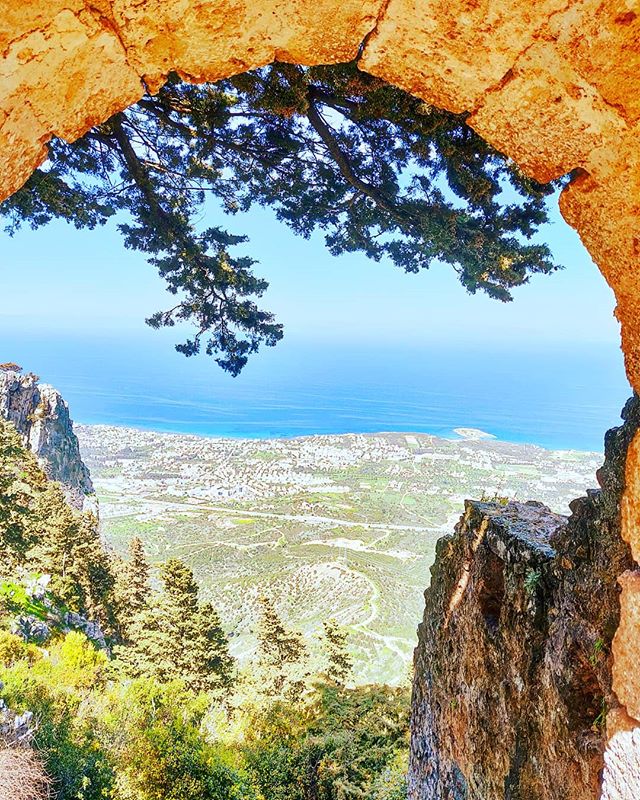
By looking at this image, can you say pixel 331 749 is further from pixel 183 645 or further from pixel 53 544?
pixel 53 544

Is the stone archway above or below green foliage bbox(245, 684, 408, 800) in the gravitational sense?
above

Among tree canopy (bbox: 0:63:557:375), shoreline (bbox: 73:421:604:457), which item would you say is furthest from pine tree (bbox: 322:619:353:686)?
shoreline (bbox: 73:421:604:457)

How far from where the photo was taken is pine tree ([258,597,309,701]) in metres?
16.9

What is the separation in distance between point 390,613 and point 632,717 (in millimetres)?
33859

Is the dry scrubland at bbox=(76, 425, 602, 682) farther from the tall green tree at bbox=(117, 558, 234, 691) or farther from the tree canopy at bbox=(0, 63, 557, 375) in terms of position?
the tree canopy at bbox=(0, 63, 557, 375)

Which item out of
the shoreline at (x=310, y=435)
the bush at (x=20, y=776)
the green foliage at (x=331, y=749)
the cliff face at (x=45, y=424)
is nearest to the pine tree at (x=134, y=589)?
the green foliage at (x=331, y=749)

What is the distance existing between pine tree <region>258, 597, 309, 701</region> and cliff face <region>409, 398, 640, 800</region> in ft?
39.0

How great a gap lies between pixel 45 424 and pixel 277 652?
27.9 metres

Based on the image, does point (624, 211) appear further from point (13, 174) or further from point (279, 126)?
point (279, 126)

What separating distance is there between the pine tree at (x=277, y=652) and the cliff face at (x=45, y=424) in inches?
756

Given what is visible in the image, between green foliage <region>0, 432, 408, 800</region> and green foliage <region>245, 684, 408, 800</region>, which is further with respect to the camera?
green foliage <region>245, 684, 408, 800</region>

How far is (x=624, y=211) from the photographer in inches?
69.2

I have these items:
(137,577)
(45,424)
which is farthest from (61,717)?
(45,424)

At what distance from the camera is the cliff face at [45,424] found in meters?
31.8
